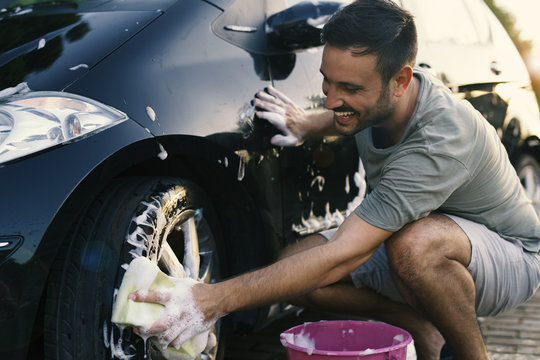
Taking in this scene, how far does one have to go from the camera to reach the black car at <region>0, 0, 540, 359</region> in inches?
62.9

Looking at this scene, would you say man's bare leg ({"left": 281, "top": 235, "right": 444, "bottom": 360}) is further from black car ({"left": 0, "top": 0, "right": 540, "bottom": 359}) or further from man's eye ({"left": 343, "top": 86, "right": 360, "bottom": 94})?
man's eye ({"left": 343, "top": 86, "right": 360, "bottom": 94})

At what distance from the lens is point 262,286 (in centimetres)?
189

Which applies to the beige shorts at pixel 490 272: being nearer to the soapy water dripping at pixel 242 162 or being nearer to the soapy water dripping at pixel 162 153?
the soapy water dripping at pixel 242 162

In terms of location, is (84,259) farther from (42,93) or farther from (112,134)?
(42,93)

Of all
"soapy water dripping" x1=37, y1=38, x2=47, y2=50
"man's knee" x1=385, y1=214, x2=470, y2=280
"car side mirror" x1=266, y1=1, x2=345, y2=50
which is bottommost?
"man's knee" x1=385, y1=214, x2=470, y2=280

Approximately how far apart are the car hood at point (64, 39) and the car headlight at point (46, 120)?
6 cm

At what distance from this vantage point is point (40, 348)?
165 centimetres

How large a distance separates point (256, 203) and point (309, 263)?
40 centimetres

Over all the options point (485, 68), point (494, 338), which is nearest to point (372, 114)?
point (494, 338)

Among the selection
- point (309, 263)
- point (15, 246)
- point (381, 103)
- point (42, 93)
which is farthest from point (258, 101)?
point (15, 246)

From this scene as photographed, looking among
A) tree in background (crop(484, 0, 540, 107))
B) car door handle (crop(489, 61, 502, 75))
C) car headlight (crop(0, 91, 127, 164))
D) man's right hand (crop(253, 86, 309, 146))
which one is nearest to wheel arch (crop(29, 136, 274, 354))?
car headlight (crop(0, 91, 127, 164))

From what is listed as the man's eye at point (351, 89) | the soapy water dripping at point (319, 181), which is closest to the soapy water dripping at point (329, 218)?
the soapy water dripping at point (319, 181)

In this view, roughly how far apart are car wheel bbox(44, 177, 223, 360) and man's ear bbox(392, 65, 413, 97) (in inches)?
30.7

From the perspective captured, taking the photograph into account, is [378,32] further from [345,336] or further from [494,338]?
[494,338]
